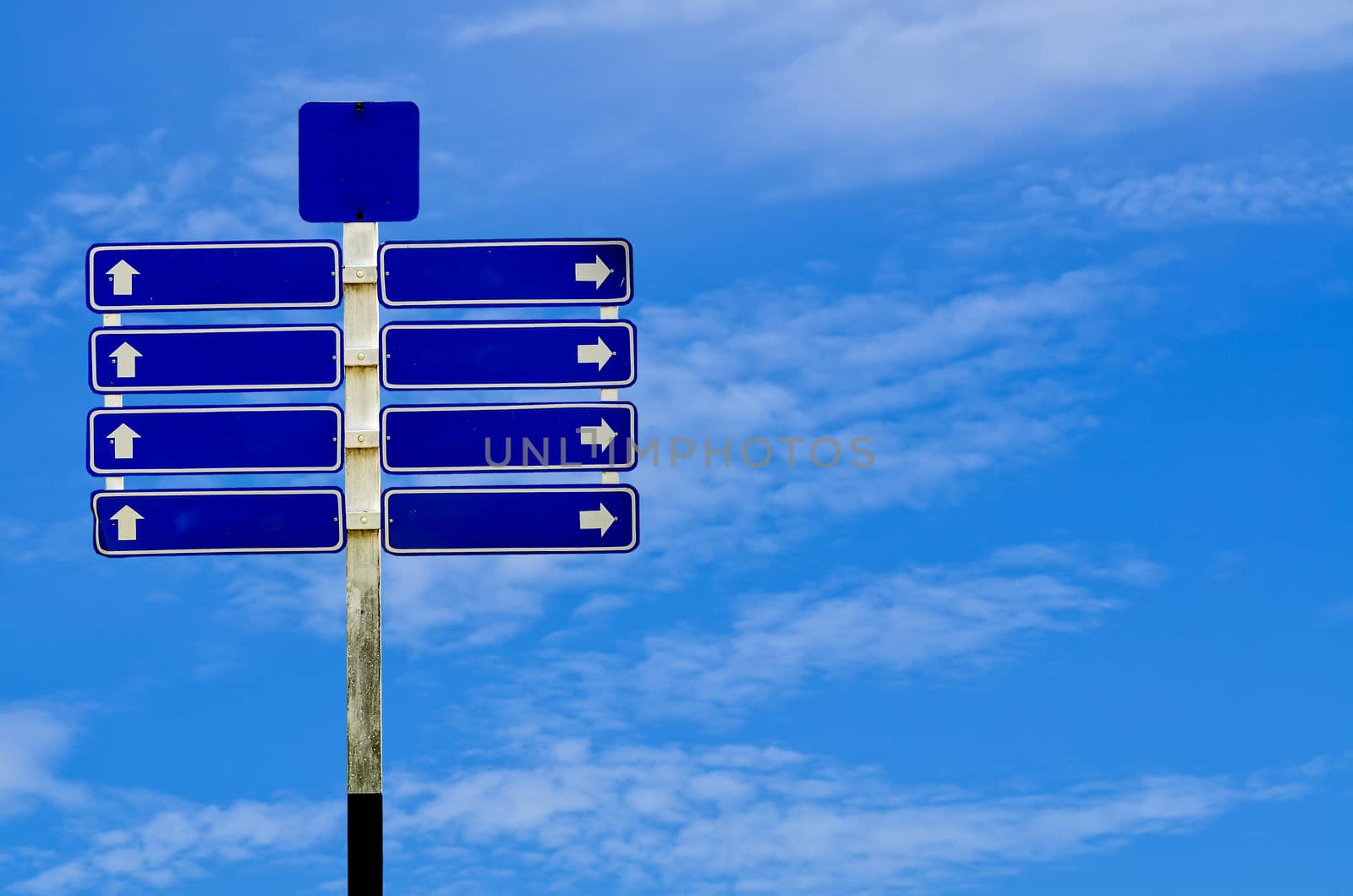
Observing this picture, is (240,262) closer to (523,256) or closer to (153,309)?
(153,309)

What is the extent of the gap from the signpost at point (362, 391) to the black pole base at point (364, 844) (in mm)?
728

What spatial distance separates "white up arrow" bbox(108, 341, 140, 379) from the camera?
Result: 28.0 feet

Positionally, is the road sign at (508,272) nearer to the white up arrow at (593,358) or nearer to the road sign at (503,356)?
the road sign at (503,356)

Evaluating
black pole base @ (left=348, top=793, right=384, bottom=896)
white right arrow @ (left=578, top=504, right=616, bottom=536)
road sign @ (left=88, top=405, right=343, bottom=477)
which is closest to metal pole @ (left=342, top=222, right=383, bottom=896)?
black pole base @ (left=348, top=793, right=384, bottom=896)

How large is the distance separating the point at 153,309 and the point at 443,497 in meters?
1.92

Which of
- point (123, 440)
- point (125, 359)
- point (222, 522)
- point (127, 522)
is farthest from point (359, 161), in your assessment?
point (127, 522)

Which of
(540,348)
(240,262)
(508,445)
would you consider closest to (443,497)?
(508,445)

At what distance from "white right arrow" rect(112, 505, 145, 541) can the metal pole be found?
1164 mm

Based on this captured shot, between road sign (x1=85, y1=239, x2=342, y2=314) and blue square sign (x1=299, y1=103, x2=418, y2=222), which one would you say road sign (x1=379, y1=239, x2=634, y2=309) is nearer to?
blue square sign (x1=299, y1=103, x2=418, y2=222)

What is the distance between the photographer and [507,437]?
850cm

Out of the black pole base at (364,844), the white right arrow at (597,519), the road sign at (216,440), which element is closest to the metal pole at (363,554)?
the black pole base at (364,844)

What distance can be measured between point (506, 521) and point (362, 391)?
1066 mm

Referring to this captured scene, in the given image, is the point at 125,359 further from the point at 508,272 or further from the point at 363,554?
the point at 508,272

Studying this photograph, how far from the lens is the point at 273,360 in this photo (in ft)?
27.9
